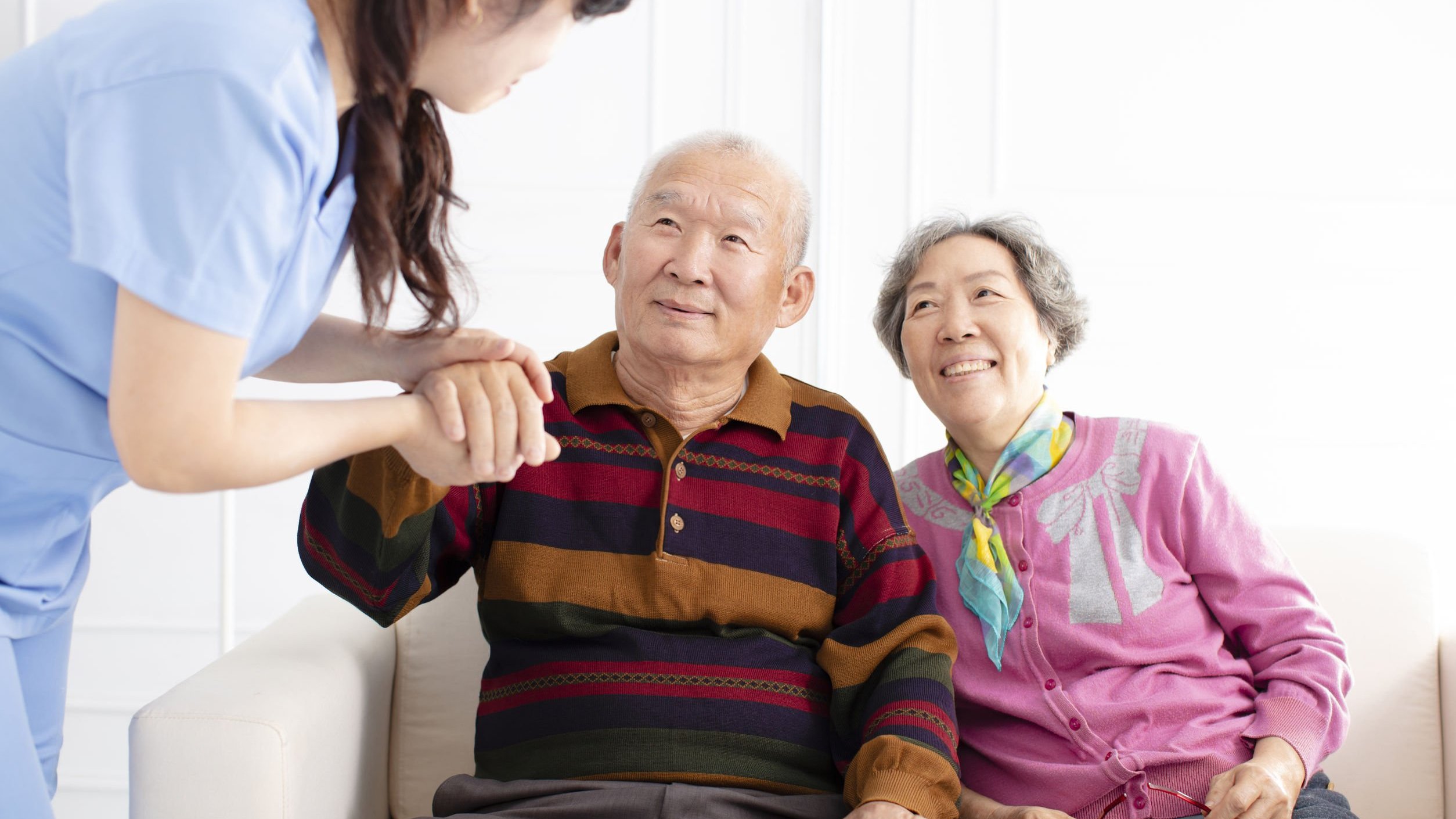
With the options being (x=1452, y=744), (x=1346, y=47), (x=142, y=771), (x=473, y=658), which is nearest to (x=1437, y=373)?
(x=1346, y=47)

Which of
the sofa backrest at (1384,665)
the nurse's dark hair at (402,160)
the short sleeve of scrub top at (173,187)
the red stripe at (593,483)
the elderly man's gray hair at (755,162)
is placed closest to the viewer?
the short sleeve of scrub top at (173,187)

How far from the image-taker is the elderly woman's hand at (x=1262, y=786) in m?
1.43

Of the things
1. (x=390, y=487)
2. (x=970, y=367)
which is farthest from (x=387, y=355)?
(x=970, y=367)

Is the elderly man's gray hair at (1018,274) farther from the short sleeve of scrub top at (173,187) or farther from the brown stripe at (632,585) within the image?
the short sleeve of scrub top at (173,187)

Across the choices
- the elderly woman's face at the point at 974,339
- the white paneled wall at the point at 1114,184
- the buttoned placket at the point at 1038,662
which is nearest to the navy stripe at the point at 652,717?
the buttoned placket at the point at 1038,662

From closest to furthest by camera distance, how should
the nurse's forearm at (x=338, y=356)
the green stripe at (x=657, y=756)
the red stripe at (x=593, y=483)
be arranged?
the nurse's forearm at (x=338, y=356), the green stripe at (x=657, y=756), the red stripe at (x=593, y=483)

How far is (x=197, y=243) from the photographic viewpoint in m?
0.74

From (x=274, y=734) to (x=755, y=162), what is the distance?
1.06 m

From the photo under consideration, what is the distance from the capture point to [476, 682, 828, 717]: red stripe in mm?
1500

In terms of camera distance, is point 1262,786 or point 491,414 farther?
point 1262,786

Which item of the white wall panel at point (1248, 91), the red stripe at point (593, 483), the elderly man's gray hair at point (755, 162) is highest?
the white wall panel at point (1248, 91)

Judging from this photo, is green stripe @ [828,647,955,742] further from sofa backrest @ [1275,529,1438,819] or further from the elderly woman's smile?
sofa backrest @ [1275,529,1438,819]

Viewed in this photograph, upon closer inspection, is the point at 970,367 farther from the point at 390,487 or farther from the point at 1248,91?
the point at 1248,91

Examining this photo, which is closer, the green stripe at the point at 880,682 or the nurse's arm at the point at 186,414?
the nurse's arm at the point at 186,414
